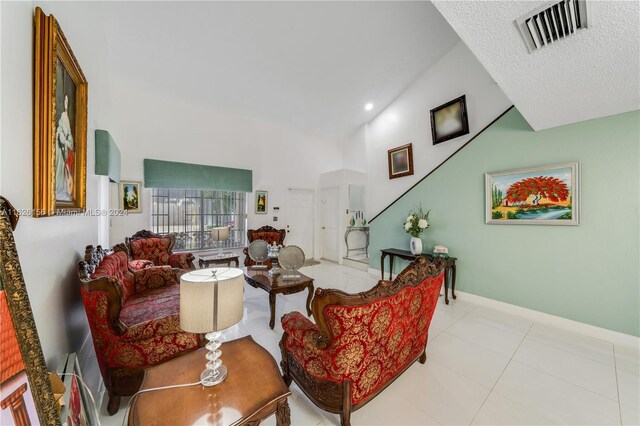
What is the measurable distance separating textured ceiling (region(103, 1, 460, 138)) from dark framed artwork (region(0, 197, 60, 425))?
3.44 meters

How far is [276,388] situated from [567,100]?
3.52 metres

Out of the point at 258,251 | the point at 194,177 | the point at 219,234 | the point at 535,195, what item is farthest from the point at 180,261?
the point at 535,195

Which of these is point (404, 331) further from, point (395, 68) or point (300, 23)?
point (395, 68)

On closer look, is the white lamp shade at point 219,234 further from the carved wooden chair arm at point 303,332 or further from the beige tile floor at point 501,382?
the carved wooden chair arm at point 303,332

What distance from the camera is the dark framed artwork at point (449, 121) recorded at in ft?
12.6

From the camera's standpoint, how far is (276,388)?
1.15 meters

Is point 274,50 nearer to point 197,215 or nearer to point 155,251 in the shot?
point 197,215

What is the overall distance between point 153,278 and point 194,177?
2.49m

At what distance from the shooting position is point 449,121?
4055 millimetres

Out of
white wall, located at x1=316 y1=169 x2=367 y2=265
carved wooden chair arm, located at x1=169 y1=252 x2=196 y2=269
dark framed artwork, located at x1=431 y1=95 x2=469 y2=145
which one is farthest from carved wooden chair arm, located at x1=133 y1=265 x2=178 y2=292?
dark framed artwork, located at x1=431 y1=95 x2=469 y2=145

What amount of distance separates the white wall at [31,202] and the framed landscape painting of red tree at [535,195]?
4546 millimetres

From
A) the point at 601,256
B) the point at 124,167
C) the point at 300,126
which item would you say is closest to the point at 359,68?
the point at 300,126

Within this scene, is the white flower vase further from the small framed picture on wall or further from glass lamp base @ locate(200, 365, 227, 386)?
glass lamp base @ locate(200, 365, 227, 386)

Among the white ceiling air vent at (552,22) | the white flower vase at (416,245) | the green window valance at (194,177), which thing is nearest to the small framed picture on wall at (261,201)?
the green window valance at (194,177)
